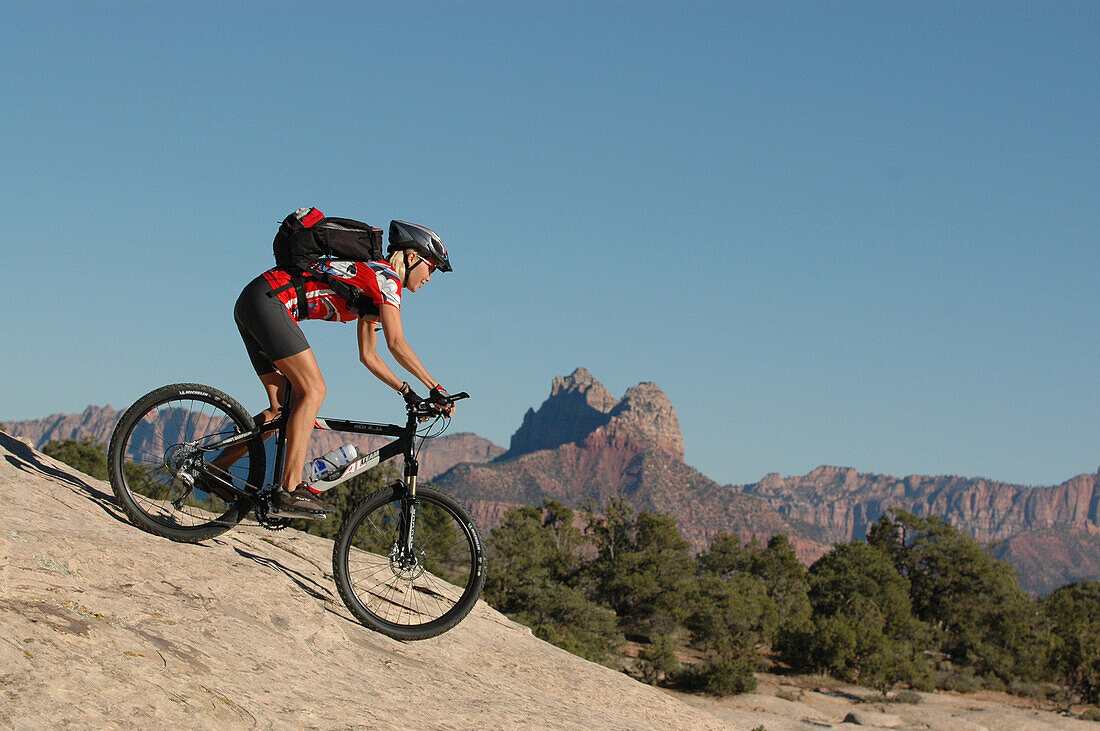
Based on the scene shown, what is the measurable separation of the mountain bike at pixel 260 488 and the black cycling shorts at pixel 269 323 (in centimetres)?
52

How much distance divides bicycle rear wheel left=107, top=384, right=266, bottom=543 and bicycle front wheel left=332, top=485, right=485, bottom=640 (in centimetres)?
90

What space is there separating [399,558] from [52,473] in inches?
128

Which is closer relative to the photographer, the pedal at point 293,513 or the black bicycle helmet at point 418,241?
the pedal at point 293,513

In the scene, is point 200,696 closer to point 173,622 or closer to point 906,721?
point 173,622

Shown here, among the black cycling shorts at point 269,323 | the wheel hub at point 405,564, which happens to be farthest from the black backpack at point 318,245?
the wheel hub at point 405,564

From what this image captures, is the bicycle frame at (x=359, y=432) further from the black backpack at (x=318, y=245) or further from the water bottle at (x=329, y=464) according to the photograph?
the black backpack at (x=318, y=245)

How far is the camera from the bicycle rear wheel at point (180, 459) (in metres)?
6.77

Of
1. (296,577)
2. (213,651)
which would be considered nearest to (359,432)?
(296,577)

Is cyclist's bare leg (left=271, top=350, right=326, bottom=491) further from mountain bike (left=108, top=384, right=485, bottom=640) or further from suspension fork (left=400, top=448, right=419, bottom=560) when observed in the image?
suspension fork (left=400, top=448, right=419, bottom=560)

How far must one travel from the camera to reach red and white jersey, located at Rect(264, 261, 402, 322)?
259 inches

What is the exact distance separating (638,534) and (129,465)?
71471 millimetres

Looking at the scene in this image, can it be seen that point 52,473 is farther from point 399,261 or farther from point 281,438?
point 399,261

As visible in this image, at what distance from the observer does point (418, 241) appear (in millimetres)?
6805

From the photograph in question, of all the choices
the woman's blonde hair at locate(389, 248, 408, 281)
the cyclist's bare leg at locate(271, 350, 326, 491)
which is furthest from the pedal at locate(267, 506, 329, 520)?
→ the woman's blonde hair at locate(389, 248, 408, 281)
